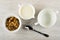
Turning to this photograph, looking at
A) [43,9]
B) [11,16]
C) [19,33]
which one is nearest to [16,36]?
[19,33]

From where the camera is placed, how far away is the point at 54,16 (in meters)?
1.14

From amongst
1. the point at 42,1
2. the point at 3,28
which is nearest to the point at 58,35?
the point at 42,1

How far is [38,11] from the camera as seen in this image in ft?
3.81

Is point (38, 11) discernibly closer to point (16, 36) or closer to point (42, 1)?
point (42, 1)

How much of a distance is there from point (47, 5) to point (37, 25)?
14cm

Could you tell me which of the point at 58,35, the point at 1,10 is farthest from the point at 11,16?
the point at 58,35

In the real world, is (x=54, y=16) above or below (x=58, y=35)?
above

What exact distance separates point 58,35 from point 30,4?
0.26m

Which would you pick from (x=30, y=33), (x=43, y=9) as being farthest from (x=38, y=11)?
(x=30, y=33)

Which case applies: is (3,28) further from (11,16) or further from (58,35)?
(58,35)

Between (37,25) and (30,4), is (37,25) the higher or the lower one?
the lower one

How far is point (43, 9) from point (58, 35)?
0.18 metres

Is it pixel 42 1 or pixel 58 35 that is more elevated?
pixel 42 1

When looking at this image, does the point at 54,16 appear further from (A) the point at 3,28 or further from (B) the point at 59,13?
(A) the point at 3,28
